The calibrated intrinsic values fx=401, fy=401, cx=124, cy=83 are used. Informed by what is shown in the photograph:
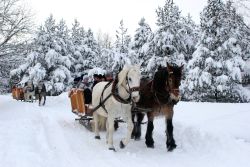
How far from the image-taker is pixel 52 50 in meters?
41.6

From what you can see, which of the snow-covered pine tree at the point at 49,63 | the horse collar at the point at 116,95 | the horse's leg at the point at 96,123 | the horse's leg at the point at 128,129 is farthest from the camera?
the snow-covered pine tree at the point at 49,63

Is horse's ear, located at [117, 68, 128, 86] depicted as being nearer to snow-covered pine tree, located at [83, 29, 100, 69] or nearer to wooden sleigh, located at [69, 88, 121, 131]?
wooden sleigh, located at [69, 88, 121, 131]

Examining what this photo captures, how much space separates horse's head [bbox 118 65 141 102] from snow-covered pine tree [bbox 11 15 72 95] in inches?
1272

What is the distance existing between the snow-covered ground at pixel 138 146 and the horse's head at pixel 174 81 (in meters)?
1.30

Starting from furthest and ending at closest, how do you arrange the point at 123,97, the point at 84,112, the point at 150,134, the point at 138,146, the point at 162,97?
the point at 84,112 → the point at 138,146 → the point at 150,134 → the point at 162,97 → the point at 123,97

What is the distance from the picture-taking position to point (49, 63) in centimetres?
4156

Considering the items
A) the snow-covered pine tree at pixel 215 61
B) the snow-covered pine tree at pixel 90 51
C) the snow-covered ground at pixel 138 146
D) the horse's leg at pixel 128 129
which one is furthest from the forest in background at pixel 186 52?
the horse's leg at pixel 128 129

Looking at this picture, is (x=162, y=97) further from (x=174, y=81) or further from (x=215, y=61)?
(x=215, y=61)

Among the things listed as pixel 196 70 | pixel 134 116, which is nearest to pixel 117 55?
pixel 196 70

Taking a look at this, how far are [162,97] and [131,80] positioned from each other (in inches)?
41.3

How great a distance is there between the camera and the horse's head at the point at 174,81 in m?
8.74

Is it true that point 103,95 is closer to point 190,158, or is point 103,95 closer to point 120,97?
point 120,97

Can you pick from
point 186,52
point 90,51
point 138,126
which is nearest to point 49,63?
point 90,51

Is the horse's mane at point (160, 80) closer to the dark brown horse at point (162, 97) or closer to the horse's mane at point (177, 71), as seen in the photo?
the dark brown horse at point (162, 97)
